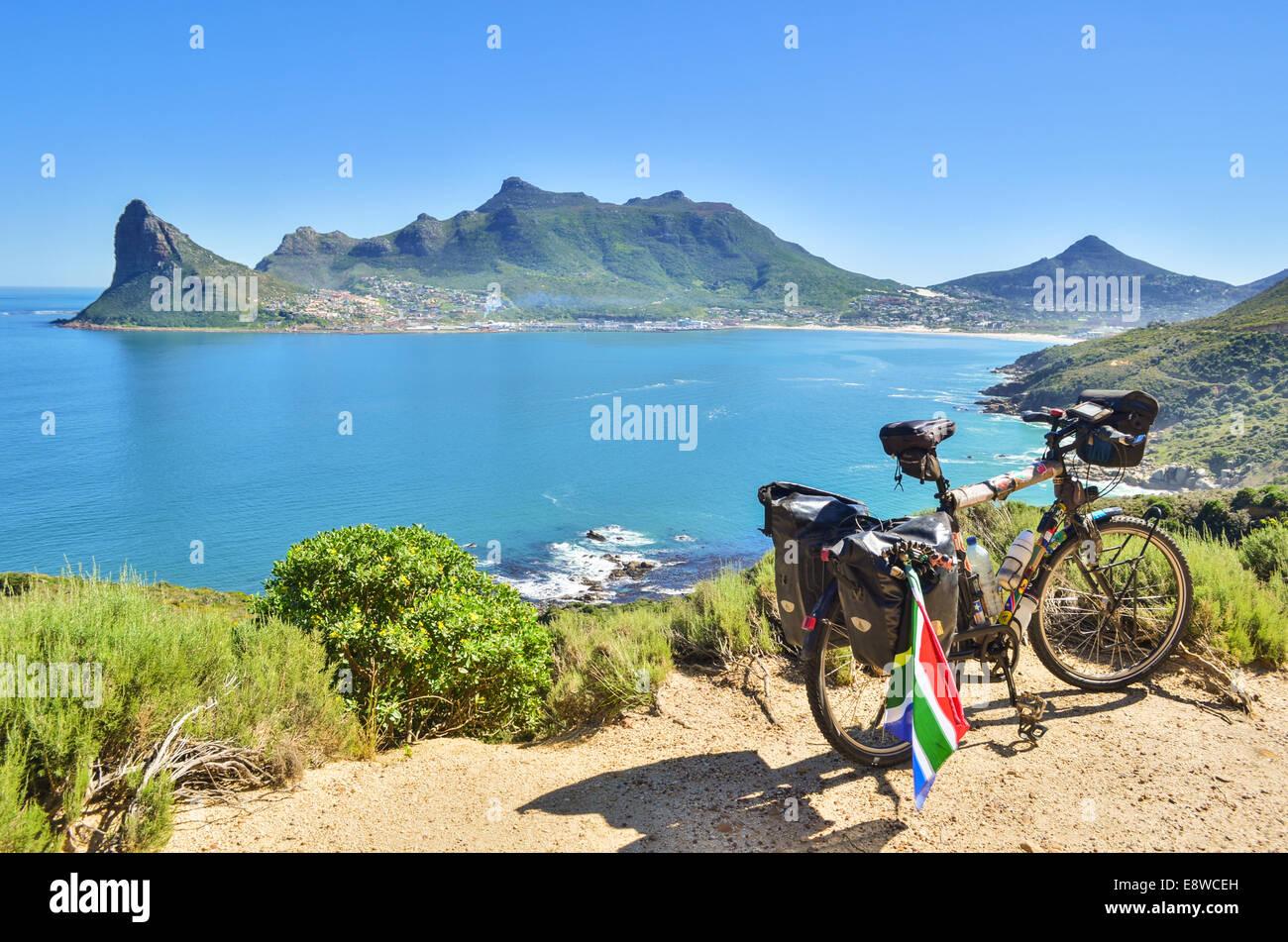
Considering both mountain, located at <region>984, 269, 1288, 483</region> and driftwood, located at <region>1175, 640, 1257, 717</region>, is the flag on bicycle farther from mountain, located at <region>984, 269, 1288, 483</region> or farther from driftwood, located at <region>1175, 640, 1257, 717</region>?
mountain, located at <region>984, 269, 1288, 483</region>

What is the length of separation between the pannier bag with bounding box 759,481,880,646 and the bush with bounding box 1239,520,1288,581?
484 centimetres

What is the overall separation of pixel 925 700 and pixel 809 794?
112 cm

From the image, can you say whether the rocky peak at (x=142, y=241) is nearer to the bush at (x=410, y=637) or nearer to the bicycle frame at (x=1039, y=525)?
the bush at (x=410, y=637)

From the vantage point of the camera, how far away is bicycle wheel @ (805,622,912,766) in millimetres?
3455

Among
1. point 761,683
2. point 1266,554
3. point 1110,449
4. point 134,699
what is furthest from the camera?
point 1266,554

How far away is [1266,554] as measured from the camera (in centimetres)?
639

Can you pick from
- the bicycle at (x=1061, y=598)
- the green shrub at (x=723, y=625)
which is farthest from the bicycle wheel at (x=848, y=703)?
the green shrub at (x=723, y=625)

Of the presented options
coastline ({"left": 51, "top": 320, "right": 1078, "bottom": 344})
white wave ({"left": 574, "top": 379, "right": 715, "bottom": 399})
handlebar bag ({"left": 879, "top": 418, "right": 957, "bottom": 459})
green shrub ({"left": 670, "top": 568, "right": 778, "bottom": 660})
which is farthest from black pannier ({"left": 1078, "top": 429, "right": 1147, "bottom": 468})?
coastline ({"left": 51, "top": 320, "right": 1078, "bottom": 344})

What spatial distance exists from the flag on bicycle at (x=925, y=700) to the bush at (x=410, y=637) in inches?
124

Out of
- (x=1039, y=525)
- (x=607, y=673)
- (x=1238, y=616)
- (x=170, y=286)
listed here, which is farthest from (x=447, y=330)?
(x=1039, y=525)

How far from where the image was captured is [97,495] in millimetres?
44344

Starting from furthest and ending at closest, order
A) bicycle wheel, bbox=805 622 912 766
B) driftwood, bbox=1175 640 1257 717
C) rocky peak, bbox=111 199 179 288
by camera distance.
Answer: rocky peak, bbox=111 199 179 288 → driftwood, bbox=1175 640 1257 717 → bicycle wheel, bbox=805 622 912 766

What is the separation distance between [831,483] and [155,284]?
191 m

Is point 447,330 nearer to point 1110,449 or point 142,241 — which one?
point 142,241
